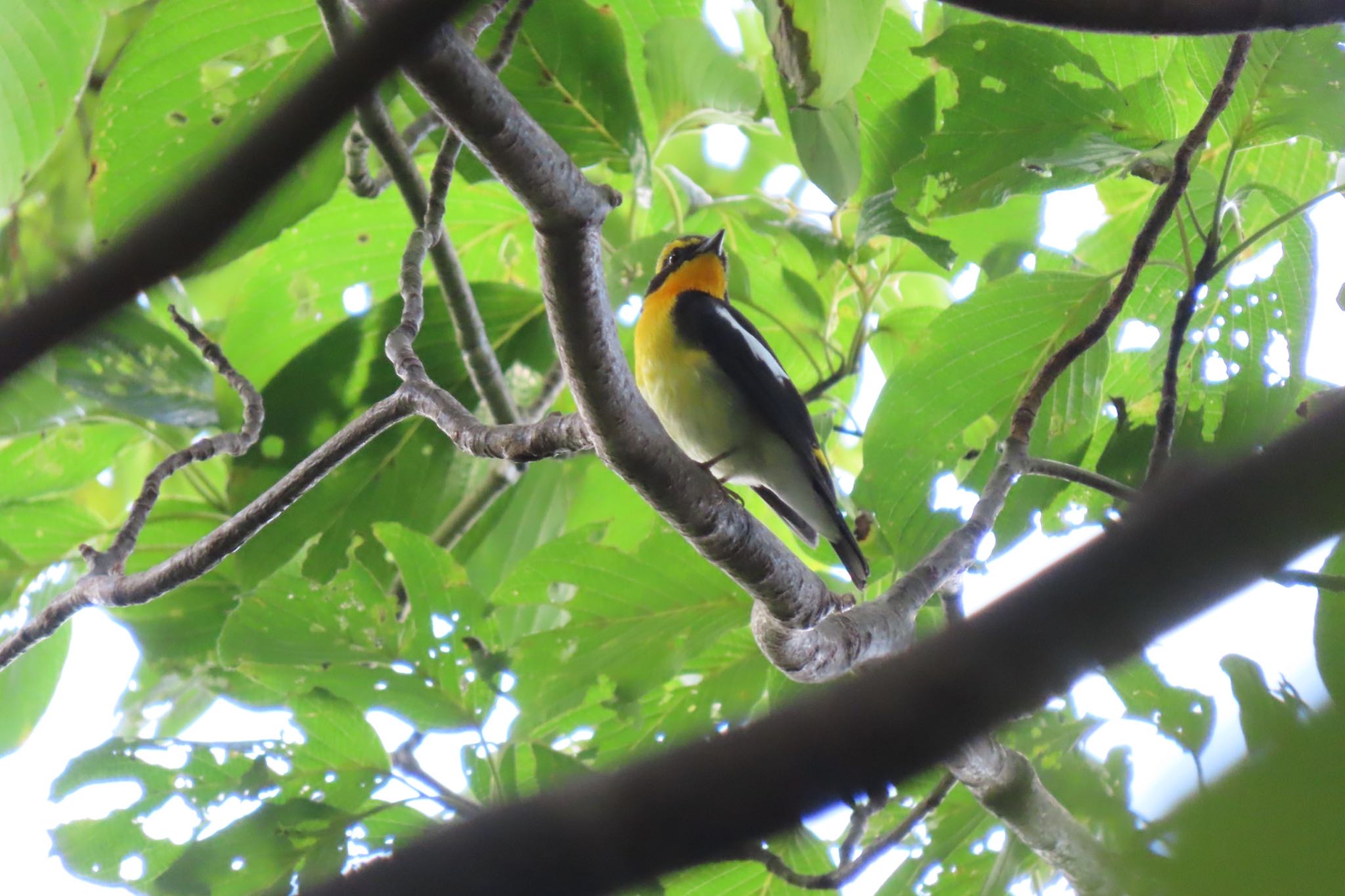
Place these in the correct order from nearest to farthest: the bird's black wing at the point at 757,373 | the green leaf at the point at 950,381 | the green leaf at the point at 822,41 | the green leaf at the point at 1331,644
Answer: the green leaf at the point at 1331,644
the green leaf at the point at 822,41
the green leaf at the point at 950,381
the bird's black wing at the point at 757,373

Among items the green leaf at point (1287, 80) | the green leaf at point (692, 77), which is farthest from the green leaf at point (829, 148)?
the green leaf at point (1287, 80)

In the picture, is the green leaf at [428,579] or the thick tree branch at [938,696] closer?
the thick tree branch at [938,696]

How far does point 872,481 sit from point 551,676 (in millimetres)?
1076

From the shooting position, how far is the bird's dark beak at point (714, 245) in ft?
13.4

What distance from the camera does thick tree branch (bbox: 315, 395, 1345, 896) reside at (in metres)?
0.44

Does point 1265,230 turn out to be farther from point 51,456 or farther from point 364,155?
point 51,456

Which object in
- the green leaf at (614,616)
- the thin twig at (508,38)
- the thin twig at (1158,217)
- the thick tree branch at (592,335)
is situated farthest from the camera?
the green leaf at (614,616)

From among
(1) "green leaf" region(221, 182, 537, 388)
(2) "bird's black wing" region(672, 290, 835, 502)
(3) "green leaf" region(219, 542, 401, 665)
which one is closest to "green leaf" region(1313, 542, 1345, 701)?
(2) "bird's black wing" region(672, 290, 835, 502)

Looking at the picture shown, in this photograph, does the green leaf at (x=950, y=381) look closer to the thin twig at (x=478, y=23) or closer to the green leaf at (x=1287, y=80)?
the green leaf at (x=1287, y=80)

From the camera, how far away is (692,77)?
3.62 m

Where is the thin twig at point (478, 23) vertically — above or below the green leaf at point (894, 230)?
above

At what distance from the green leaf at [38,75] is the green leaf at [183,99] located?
243 mm

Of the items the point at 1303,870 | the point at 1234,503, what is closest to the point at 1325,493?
the point at 1234,503

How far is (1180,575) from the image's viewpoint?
445mm
